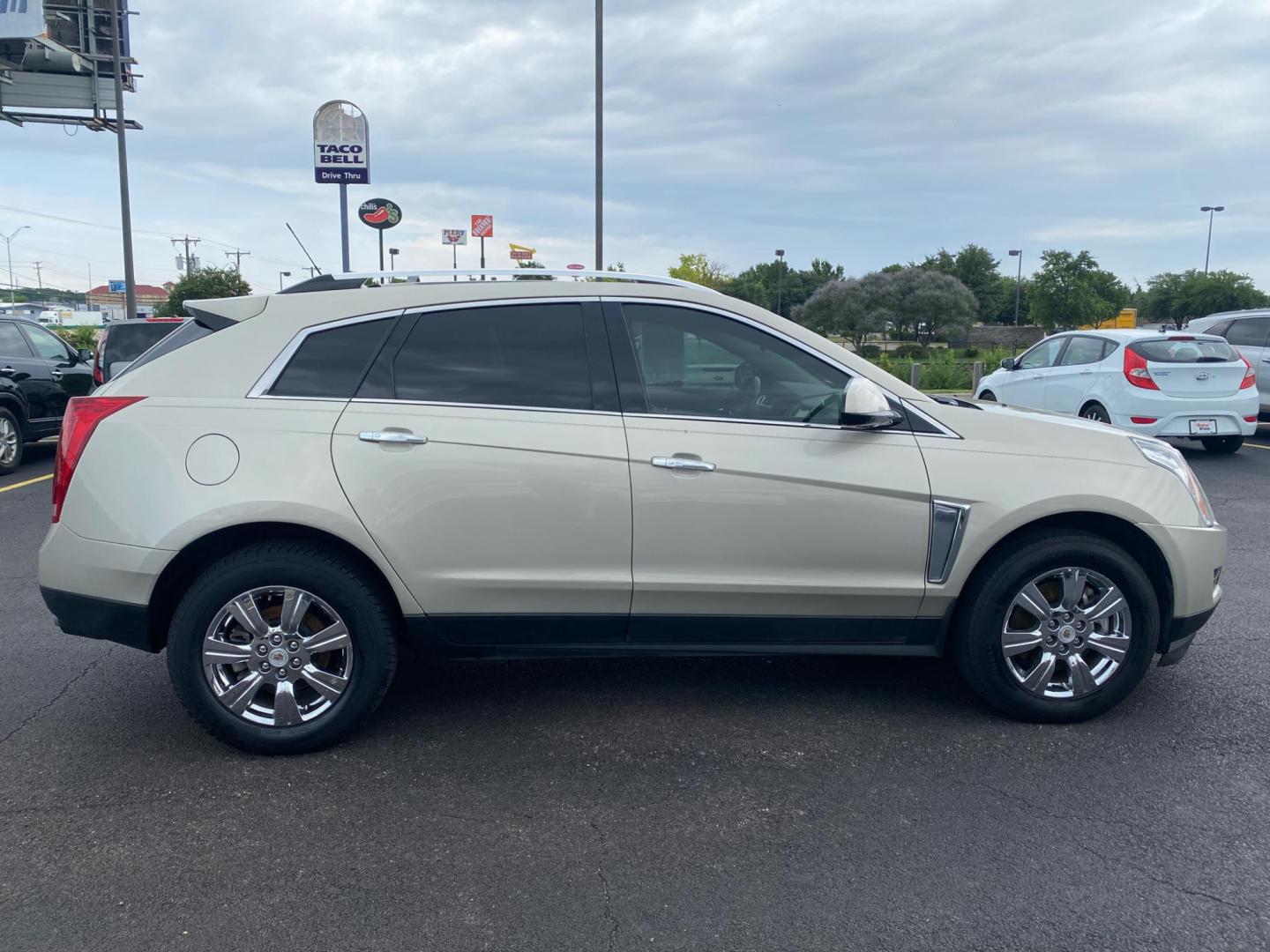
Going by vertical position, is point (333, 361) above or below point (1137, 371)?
above

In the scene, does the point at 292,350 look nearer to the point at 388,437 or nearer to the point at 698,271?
the point at 388,437

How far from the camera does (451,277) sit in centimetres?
416

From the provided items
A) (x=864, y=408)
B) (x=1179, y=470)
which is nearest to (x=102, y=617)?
(x=864, y=408)

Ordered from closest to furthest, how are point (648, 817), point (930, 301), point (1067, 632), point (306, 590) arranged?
point (648, 817)
point (306, 590)
point (1067, 632)
point (930, 301)

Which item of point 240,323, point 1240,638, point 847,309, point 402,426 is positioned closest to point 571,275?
point 402,426

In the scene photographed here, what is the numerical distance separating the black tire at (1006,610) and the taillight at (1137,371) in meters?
8.36

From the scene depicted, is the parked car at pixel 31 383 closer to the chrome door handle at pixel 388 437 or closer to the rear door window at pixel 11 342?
the rear door window at pixel 11 342

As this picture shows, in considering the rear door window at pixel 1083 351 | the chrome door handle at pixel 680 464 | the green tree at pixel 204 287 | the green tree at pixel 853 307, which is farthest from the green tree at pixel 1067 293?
the chrome door handle at pixel 680 464

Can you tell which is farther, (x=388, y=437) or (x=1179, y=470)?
(x=1179, y=470)

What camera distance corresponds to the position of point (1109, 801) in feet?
11.0

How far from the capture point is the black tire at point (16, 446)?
35.5 ft

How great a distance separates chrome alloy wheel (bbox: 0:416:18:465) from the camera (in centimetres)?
1082

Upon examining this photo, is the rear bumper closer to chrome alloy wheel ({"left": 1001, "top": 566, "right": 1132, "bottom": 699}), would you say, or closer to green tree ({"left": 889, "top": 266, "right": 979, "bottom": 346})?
chrome alloy wheel ({"left": 1001, "top": 566, "right": 1132, "bottom": 699})

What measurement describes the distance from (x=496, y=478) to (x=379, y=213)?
13.7 meters
